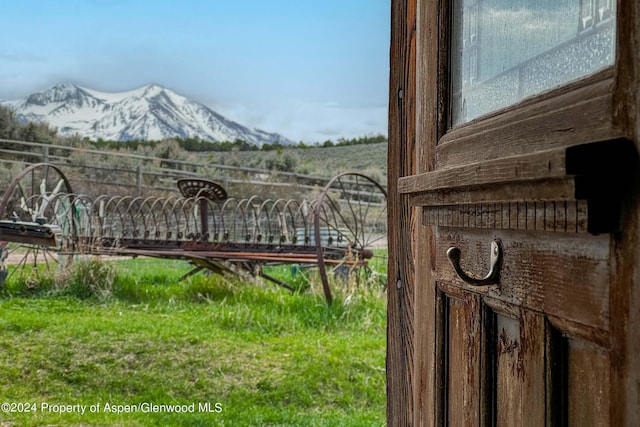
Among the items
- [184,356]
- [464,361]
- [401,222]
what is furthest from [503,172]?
[184,356]

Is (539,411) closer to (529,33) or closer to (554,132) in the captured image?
(554,132)

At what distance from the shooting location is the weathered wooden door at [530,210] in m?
0.38

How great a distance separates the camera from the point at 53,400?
98.0 inches

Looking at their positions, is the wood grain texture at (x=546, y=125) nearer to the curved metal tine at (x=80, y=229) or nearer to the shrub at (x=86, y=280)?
the shrub at (x=86, y=280)

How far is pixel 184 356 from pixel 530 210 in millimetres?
2708

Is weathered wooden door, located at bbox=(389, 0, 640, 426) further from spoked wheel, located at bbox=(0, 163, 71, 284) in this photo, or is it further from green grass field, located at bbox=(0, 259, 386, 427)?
spoked wheel, located at bbox=(0, 163, 71, 284)

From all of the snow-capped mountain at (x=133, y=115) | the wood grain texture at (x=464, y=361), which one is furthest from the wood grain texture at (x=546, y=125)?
the snow-capped mountain at (x=133, y=115)

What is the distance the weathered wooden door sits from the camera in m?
0.38

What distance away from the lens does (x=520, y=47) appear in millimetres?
562

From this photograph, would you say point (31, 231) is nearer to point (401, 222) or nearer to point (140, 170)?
point (401, 222)

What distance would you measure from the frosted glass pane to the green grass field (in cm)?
186

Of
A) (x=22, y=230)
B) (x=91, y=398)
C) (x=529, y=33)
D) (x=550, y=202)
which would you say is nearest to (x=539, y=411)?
(x=550, y=202)

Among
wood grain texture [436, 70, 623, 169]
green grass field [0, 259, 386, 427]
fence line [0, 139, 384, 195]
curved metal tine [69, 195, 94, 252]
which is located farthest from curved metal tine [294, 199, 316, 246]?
wood grain texture [436, 70, 623, 169]

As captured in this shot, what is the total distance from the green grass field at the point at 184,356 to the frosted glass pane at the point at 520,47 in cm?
186
